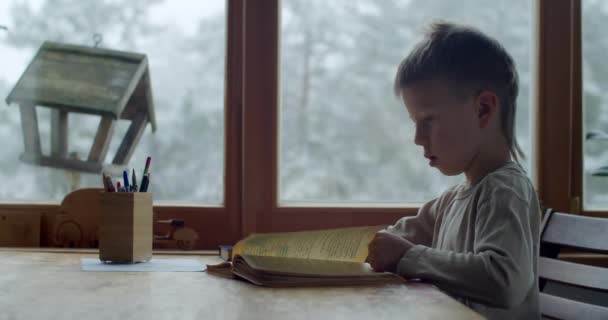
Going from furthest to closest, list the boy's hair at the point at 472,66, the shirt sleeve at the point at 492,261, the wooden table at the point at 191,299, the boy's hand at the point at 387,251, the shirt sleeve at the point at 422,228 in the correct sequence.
Result: the shirt sleeve at the point at 422,228 → the boy's hair at the point at 472,66 → the boy's hand at the point at 387,251 → the shirt sleeve at the point at 492,261 → the wooden table at the point at 191,299

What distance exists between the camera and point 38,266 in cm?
123

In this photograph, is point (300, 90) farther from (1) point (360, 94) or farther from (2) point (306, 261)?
(2) point (306, 261)

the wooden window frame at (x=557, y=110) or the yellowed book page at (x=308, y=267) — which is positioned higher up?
the wooden window frame at (x=557, y=110)

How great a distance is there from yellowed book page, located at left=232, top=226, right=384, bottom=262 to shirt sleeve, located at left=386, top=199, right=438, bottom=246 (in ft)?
0.38

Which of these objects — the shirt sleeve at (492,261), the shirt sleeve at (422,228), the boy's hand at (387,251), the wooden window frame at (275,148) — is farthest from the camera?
the wooden window frame at (275,148)

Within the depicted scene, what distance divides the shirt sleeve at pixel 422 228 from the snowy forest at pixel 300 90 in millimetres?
396

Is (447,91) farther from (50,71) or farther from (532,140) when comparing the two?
(50,71)

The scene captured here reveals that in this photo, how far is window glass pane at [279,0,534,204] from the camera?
5.76 ft

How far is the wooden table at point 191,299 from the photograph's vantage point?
2.64 ft

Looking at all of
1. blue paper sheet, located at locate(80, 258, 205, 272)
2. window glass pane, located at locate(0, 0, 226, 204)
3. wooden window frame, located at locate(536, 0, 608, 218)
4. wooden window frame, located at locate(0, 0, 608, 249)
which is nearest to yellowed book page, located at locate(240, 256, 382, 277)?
blue paper sheet, located at locate(80, 258, 205, 272)

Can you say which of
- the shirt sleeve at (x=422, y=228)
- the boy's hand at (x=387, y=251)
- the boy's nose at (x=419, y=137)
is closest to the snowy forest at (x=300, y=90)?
the shirt sleeve at (x=422, y=228)

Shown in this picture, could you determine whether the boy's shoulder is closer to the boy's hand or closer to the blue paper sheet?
the boy's hand

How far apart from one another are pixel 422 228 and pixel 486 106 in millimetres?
296

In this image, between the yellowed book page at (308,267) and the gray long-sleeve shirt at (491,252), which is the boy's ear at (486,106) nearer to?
the gray long-sleeve shirt at (491,252)
